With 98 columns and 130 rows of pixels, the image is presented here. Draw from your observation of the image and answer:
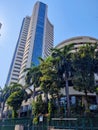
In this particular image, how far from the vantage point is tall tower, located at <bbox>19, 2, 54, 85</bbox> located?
3230 inches

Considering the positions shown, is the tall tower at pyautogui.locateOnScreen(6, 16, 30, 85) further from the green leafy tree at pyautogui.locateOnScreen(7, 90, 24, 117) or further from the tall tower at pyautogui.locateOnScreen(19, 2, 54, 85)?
the green leafy tree at pyautogui.locateOnScreen(7, 90, 24, 117)

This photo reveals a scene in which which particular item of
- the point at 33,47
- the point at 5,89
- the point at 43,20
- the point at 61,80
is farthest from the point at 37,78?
the point at 43,20

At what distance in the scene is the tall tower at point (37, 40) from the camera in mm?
82050

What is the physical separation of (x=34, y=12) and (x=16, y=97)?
87529 millimetres

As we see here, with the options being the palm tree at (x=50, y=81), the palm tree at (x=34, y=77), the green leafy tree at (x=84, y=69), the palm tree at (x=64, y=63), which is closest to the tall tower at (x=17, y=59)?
the palm tree at (x=34, y=77)

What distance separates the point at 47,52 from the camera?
9512cm

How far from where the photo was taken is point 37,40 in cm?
9200

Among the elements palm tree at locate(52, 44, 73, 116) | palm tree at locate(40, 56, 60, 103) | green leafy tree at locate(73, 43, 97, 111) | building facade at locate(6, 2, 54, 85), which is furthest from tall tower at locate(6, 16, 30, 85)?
green leafy tree at locate(73, 43, 97, 111)

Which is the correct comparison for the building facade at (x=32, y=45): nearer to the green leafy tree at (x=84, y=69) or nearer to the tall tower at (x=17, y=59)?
the tall tower at (x=17, y=59)

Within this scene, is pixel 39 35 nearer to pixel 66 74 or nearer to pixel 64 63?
pixel 64 63

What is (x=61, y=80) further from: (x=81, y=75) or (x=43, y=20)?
(x=43, y=20)

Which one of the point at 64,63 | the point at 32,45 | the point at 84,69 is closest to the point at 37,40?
the point at 32,45

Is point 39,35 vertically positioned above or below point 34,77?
above

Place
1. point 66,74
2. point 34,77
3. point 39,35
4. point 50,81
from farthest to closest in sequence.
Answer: point 39,35 < point 34,77 < point 66,74 < point 50,81
